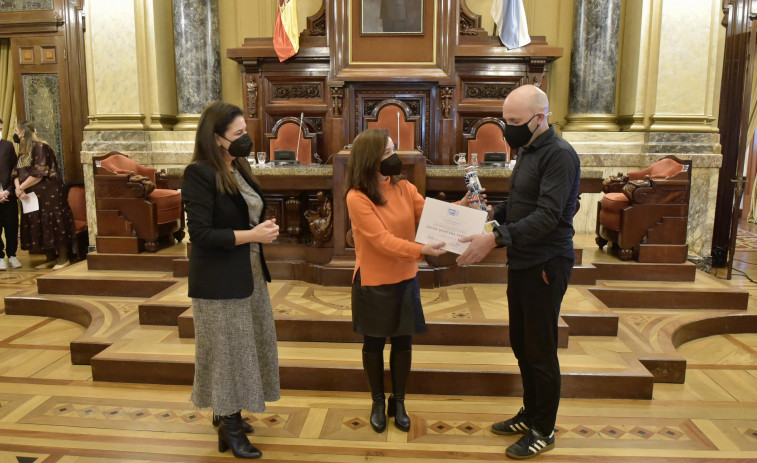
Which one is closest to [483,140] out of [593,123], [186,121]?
[593,123]

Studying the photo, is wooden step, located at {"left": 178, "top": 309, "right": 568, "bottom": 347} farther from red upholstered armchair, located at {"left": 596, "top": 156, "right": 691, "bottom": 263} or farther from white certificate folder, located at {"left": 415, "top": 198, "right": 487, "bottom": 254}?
red upholstered armchair, located at {"left": 596, "top": 156, "right": 691, "bottom": 263}

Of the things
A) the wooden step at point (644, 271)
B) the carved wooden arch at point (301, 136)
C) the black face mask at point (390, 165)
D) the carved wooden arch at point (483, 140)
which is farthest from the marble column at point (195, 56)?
the black face mask at point (390, 165)

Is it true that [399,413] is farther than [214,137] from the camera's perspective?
Yes

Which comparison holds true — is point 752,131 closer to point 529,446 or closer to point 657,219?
point 657,219

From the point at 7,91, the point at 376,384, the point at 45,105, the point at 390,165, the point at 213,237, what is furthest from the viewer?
the point at 7,91

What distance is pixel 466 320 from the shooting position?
3807 mm

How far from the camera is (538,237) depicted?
7.88 feet

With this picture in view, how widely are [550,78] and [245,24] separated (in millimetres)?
4127

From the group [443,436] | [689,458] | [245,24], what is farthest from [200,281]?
[245,24]

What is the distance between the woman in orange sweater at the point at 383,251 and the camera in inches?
100

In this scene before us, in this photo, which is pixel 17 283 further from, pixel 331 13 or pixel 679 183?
pixel 679 183

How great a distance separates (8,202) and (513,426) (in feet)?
20.3

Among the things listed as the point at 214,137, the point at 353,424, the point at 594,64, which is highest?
the point at 594,64

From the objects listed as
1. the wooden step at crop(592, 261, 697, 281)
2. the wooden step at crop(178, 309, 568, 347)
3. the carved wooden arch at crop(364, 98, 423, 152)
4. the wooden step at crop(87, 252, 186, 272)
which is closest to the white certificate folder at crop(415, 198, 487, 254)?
the wooden step at crop(178, 309, 568, 347)
